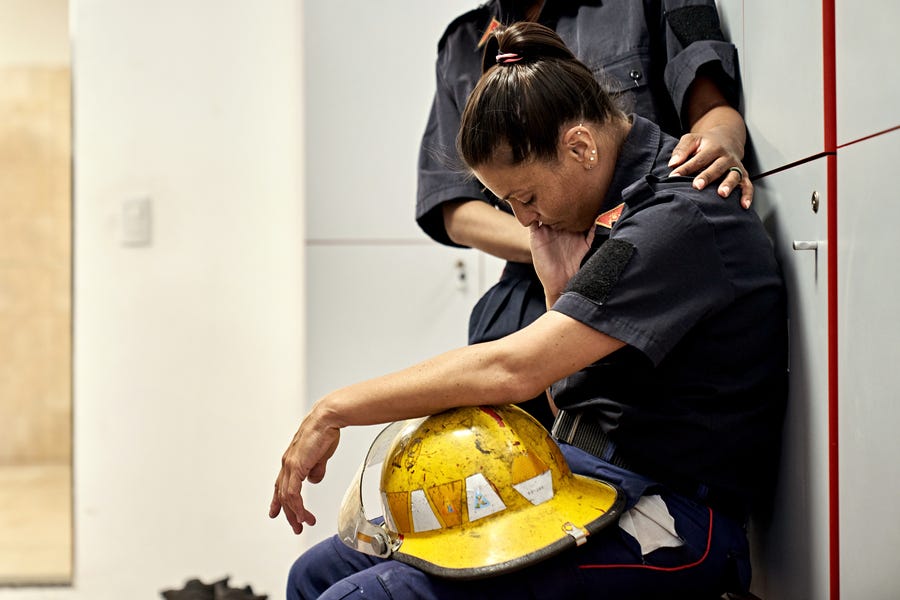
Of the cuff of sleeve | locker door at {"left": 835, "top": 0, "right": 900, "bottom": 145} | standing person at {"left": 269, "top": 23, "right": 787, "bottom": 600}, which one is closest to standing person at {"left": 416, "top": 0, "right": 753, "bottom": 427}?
the cuff of sleeve

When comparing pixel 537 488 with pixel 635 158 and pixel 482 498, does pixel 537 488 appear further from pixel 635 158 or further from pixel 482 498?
pixel 635 158

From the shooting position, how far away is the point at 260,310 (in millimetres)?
3125

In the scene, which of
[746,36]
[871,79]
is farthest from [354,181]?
[871,79]

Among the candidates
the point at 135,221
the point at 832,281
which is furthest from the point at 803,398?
the point at 135,221

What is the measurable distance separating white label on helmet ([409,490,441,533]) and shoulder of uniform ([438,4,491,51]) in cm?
102

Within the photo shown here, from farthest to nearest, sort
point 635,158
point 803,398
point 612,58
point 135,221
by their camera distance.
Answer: point 135,221, point 612,58, point 635,158, point 803,398

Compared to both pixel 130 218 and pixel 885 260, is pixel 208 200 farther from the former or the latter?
pixel 885 260

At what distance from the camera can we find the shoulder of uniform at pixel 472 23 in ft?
6.29

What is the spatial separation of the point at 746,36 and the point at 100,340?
2.31 metres

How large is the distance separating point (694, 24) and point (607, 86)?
0.60 ft

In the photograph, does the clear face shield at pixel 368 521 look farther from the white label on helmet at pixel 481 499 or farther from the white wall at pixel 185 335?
the white wall at pixel 185 335

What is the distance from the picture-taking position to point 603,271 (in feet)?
4.06

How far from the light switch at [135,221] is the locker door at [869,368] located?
95.2 inches

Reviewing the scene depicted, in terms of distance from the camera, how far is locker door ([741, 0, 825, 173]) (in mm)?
1242
